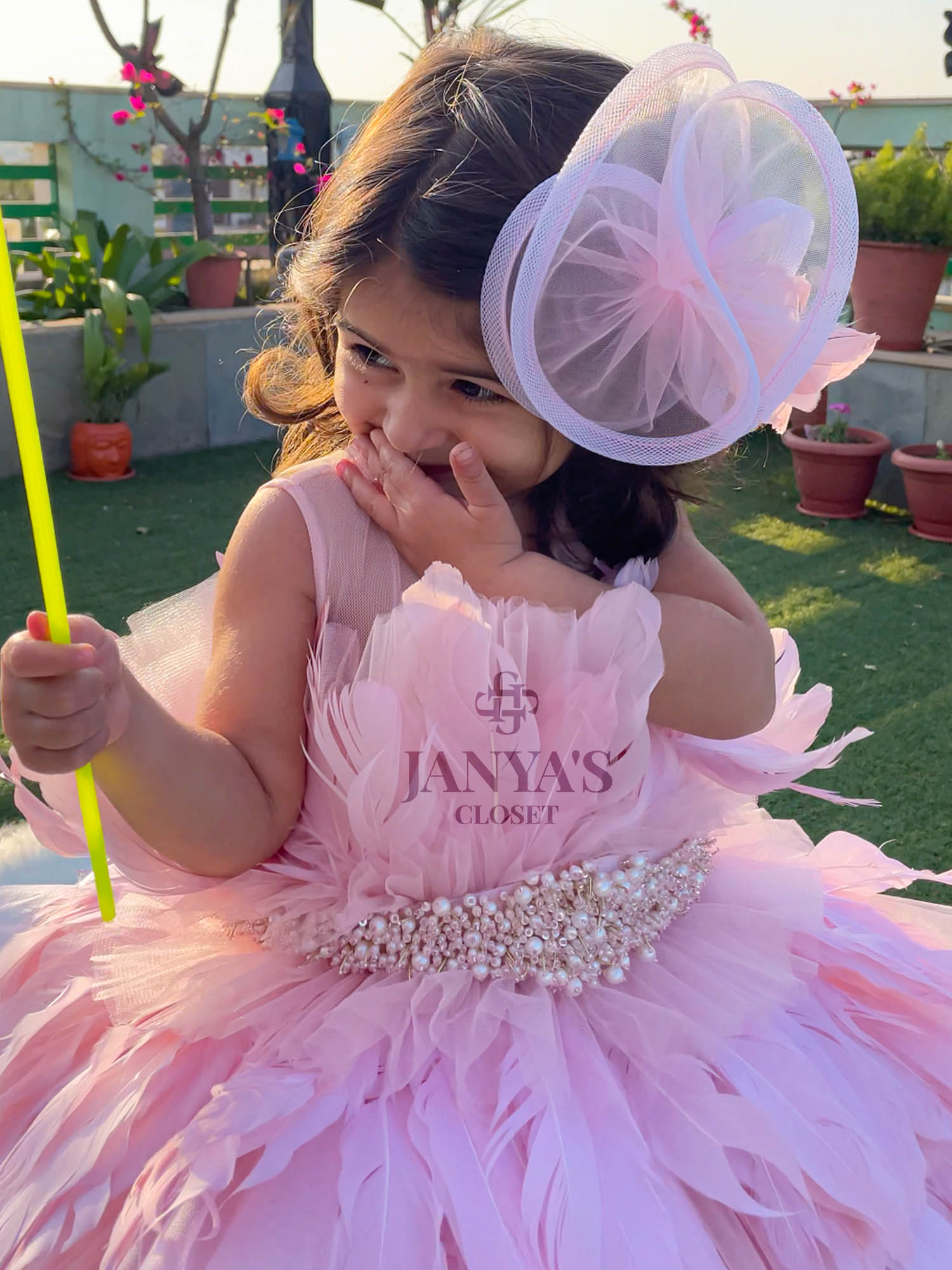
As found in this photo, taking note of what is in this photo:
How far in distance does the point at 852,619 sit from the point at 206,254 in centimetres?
312

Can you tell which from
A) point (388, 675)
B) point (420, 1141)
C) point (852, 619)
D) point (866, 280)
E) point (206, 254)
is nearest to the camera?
point (420, 1141)

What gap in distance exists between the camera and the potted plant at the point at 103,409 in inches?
158

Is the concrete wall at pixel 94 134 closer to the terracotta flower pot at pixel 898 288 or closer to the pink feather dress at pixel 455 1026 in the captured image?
the terracotta flower pot at pixel 898 288

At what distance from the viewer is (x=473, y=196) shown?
909 millimetres

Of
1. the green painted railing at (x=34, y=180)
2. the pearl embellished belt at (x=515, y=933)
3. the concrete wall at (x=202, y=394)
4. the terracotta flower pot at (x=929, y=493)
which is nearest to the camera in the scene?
the pearl embellished belt at (x=515, y=933)

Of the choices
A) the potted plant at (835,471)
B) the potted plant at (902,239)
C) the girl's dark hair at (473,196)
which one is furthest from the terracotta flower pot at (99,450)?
the girl's dark hair at (473,196)

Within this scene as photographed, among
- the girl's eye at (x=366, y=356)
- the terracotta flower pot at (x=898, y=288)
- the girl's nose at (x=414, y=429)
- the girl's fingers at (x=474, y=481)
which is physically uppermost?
the girl's eye at (x=366, y=356)

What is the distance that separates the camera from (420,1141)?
783mm

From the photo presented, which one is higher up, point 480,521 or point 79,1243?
point 480,521

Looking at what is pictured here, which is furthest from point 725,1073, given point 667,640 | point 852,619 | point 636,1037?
point 852,619

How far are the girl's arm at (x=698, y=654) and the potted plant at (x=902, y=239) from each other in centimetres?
340

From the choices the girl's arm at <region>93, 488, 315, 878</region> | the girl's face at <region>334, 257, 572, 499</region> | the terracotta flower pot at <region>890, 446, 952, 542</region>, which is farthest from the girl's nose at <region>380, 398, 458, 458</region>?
the terracotta flower pot at <region>890, 446, 952, 542</region>

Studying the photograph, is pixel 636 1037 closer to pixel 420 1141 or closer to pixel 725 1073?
pixel 725 1073

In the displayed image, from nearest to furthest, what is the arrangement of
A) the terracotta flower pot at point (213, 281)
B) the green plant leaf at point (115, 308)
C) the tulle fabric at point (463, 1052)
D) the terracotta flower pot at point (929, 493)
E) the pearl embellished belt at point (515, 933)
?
1. the tulle fabric at point (463, 1052)
2. the pearl embellished belt at point (515, 933)
3. the terracotta flower pot at point (929, 493)
4. the green plant leaf at point (115, 308)
5. the terracotta flower pot at point (213, 281)
